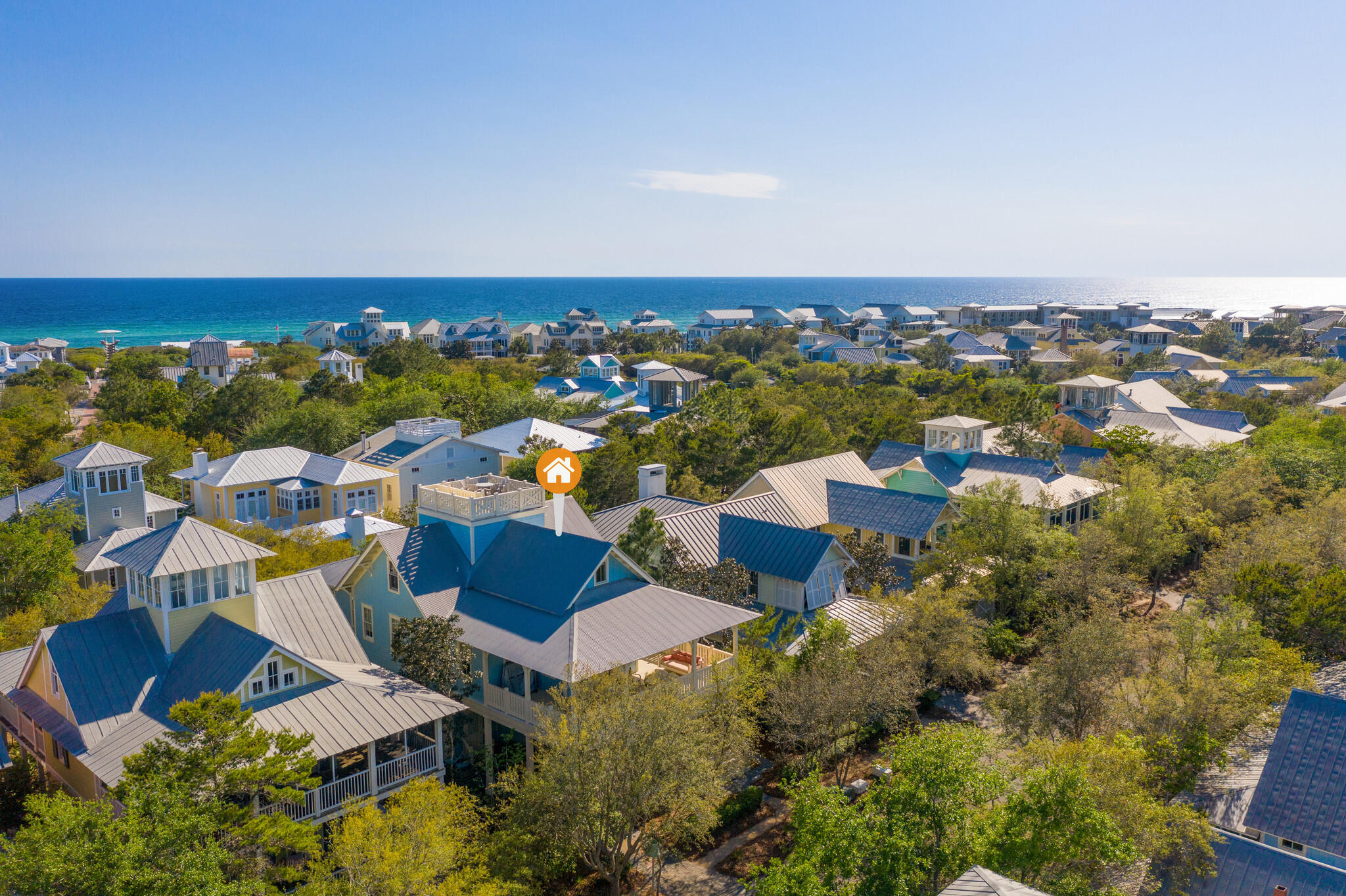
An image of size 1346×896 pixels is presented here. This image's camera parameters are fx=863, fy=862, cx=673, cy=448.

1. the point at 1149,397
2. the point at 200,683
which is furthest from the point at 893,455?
the point at 200,683

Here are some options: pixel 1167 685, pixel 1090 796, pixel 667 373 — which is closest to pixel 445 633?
pixel 1090 796

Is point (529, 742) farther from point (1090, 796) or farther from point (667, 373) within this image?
point (667, 373)

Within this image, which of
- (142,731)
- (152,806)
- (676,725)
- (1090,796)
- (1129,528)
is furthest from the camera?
(1129,528)

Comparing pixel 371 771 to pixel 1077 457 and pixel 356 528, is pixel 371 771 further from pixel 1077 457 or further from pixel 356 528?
pixel 1077 457

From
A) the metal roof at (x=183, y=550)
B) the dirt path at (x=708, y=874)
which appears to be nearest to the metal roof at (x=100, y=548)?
the metal roof at (x=183, y=550)

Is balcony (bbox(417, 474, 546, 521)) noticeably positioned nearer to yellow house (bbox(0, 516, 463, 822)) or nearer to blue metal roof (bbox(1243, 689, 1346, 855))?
yellow house (bbox(0, 516, 463, 822))

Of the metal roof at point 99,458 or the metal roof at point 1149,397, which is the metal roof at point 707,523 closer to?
the metal roof at point 99,458
